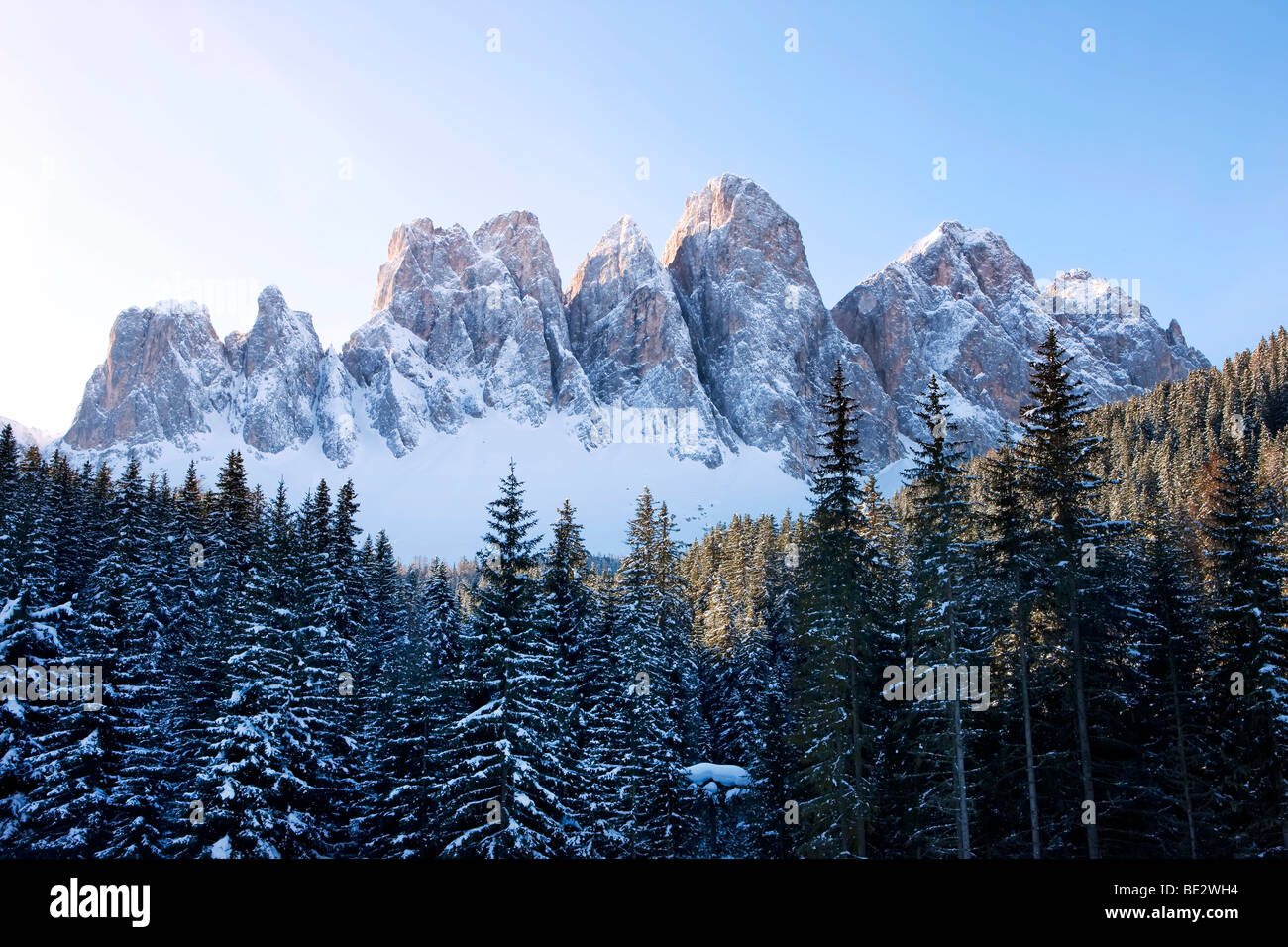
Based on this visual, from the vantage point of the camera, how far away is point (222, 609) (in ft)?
120

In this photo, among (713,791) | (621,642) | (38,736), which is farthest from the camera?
(713,791)

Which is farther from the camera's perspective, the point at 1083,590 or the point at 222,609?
the point at 222,609

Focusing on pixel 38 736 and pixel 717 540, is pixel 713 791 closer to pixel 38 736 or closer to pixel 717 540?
pixel 38 736

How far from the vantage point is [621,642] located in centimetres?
3622

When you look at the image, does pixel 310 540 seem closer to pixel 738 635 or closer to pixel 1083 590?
pixel 738 635
